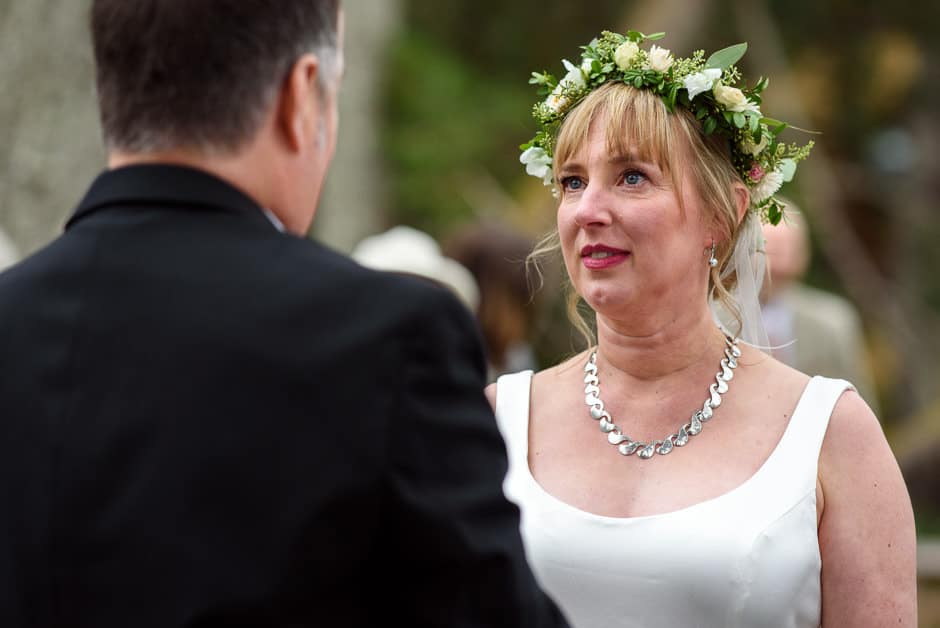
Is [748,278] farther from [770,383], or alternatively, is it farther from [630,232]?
[630,232]

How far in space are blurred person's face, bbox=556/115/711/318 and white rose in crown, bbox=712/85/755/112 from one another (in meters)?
0.16

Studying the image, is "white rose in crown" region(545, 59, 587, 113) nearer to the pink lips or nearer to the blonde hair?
the blonde hair

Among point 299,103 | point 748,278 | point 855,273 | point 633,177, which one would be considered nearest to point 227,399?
point 299,103

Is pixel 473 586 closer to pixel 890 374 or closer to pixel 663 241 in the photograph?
pixel 663 241

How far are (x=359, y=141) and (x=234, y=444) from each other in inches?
441

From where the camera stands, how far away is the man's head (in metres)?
1.72

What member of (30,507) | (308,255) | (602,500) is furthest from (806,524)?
(30,507)

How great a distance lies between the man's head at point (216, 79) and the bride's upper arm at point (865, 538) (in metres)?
1.69

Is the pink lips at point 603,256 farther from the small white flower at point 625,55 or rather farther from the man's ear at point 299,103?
the man's ear at point 299,103

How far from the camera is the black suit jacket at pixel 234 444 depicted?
5.42 ft

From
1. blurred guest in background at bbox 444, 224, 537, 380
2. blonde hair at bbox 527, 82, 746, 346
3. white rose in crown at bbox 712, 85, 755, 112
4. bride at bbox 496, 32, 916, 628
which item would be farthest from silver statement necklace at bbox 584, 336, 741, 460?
blurred guest in background at bbox 444, 224, 537, 380

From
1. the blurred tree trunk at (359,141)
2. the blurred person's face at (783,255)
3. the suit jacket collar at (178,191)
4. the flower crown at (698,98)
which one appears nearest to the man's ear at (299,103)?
the suit jacket collar at (178,191)

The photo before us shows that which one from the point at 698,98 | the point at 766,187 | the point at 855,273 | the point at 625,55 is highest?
the point at 625,55

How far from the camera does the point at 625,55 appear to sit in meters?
3.30
